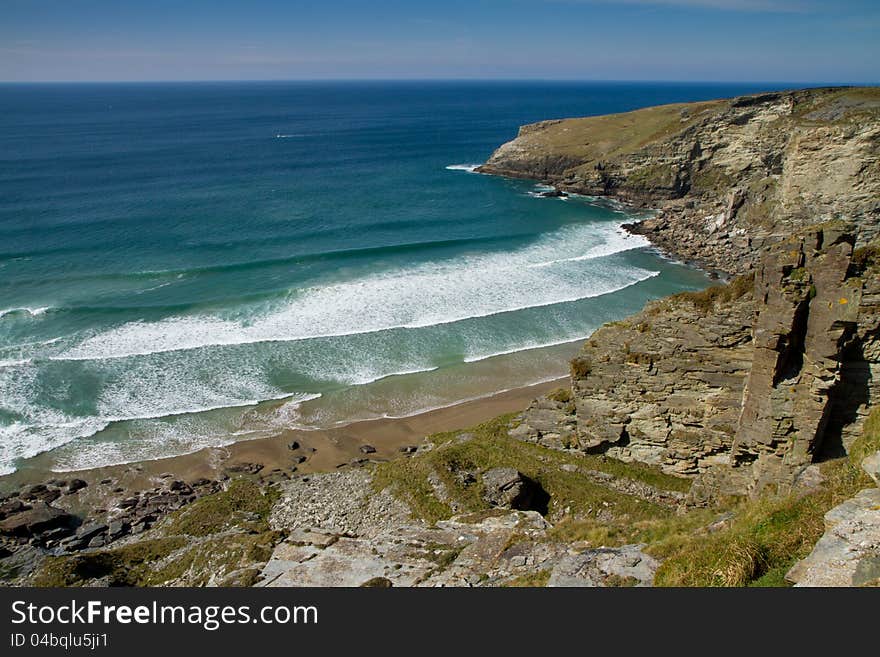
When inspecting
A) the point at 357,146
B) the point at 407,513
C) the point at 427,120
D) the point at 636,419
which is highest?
the point at 427,120

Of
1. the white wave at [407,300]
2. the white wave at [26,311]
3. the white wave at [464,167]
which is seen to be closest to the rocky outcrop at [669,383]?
the white wave at [407,300]

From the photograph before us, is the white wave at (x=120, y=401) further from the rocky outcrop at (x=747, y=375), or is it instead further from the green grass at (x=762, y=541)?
the green grass at (x=762, y=541)

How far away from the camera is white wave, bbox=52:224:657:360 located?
4338cm

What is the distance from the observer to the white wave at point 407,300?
142ft

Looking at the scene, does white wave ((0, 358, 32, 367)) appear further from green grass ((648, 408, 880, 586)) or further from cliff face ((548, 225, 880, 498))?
green grass ((648, 408, 880, 586))

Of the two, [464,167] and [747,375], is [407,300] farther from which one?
[464,167]

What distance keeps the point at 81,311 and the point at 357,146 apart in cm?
9323

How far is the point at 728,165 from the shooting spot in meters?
77.4

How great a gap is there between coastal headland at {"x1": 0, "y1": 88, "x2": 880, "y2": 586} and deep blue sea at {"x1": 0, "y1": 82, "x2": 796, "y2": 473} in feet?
12.3

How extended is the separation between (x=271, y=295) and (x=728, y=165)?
61.7 metres

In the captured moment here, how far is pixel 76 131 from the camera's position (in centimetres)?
15275

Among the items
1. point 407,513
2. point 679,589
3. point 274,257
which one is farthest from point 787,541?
point 274,257

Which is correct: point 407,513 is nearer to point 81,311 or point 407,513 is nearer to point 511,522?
point 511,522

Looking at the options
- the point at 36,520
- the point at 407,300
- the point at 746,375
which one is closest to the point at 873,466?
the point at 746,375
